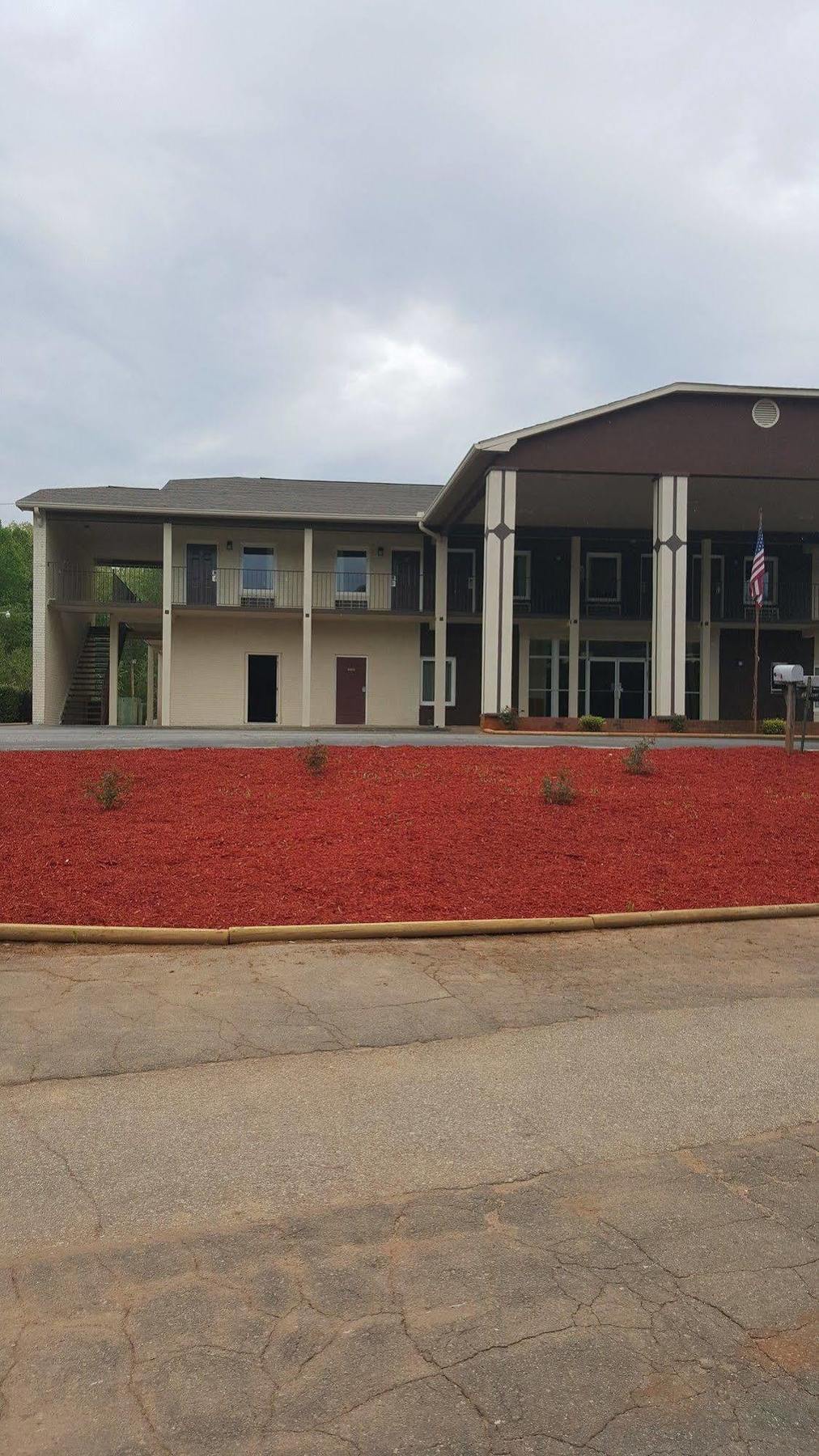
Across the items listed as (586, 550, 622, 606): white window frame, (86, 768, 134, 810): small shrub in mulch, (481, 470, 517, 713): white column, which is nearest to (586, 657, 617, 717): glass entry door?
(586, 550, 622, 606): white window frame

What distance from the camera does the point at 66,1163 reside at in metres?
4.11

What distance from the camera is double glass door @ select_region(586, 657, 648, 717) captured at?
1302 inches

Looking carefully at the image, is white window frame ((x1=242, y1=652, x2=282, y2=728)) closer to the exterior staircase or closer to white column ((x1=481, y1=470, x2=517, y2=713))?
the exterior staircase

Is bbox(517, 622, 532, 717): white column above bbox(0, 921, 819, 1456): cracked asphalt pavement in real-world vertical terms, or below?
above

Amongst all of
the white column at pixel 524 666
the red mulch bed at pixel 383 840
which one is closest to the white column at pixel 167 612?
the white column at pixel 524 666

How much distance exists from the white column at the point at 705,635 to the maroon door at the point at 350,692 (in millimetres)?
10321

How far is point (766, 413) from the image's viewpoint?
1007 inches

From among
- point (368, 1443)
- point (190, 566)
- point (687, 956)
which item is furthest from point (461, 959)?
point (190, 566)

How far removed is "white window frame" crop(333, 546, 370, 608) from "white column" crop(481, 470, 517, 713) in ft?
22.4

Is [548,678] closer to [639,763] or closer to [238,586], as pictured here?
[238,586]

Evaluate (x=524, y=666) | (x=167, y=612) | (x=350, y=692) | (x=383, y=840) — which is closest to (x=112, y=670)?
(x=167, y=612)

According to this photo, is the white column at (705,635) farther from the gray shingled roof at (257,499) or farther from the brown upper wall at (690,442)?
the gray shingled roof at (257,499)

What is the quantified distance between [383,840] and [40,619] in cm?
2199

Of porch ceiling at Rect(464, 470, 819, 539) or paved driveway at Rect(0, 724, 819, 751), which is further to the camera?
porch ceiling at Rect(464, 470, 819, 539)
